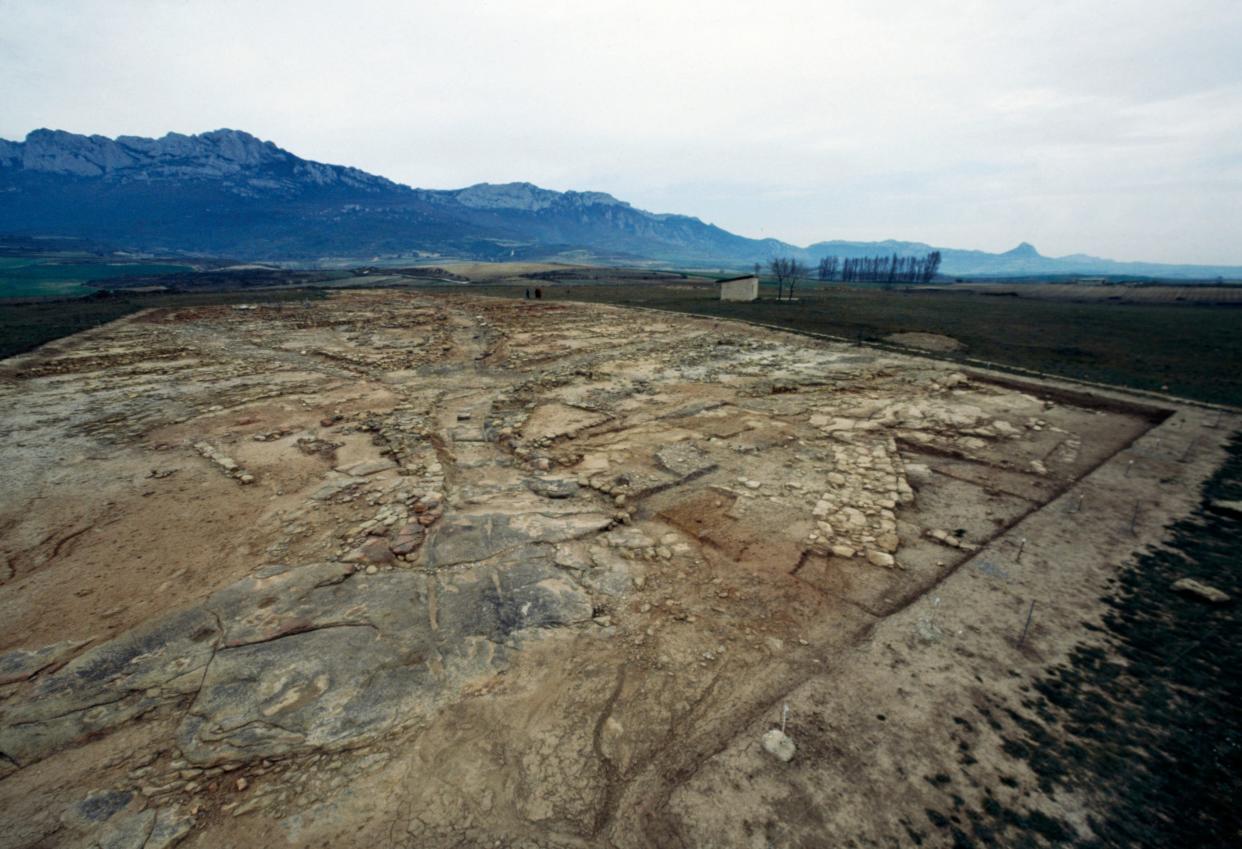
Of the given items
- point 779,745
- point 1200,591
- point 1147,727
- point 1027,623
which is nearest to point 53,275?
point 779,745

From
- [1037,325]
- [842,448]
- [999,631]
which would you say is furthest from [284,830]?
[1037,325]

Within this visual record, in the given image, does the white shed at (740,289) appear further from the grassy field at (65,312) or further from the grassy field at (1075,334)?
the grassy field at (65,312)

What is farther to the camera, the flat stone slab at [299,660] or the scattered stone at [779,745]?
the flat stone slab at [299,660]

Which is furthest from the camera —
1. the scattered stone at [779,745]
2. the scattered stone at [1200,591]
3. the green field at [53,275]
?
the green field at [53,275]

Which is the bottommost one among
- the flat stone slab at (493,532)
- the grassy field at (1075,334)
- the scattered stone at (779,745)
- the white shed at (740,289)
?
the scattered stone at (779,745)

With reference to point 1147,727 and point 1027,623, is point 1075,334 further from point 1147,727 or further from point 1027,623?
point 1147,727

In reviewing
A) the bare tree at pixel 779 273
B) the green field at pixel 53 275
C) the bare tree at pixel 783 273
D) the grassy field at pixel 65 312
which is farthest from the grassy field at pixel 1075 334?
the green field at pixel 53 275
